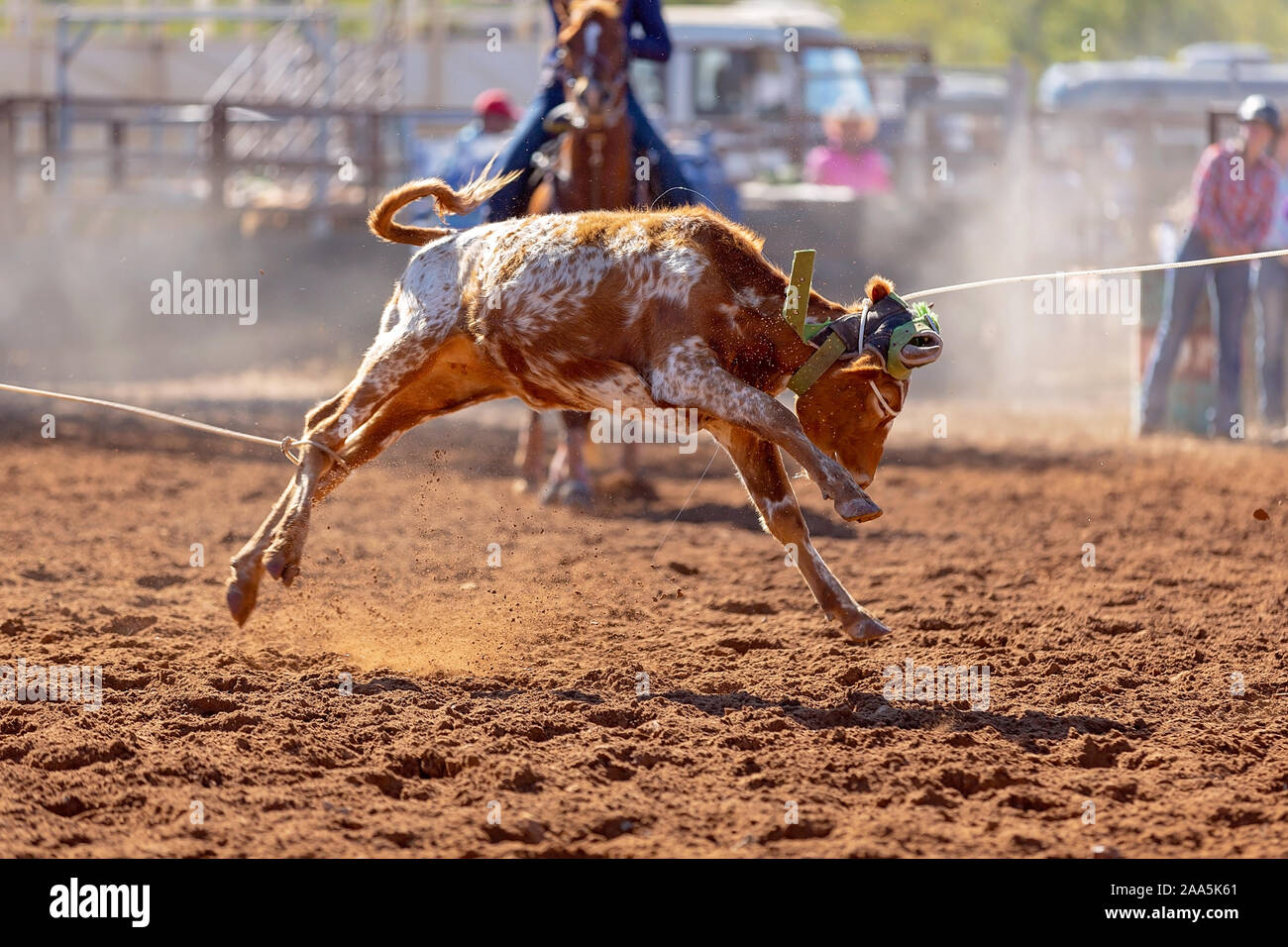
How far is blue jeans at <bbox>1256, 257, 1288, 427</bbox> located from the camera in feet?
37.6

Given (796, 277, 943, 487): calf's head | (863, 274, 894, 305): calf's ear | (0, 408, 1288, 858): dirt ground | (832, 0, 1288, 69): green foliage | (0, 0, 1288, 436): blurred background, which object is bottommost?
(0, 408, 1288, 858): dirt ground

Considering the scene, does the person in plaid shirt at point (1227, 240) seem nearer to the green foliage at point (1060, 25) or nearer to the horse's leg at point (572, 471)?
the horse's leg at point (572, 471)

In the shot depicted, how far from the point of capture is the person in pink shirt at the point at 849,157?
51.1ft

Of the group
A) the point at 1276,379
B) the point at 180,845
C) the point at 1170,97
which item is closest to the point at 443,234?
the point at 180,845

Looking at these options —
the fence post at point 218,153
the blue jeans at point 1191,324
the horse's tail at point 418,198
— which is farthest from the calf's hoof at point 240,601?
the fence post at point 218,153

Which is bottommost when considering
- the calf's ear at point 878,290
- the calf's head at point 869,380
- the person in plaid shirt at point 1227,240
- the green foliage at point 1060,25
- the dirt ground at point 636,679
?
the dirt ground at point 636,679

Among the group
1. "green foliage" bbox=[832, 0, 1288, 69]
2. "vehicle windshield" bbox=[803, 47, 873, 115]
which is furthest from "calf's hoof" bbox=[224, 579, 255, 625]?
"green foliage" bbox=[832, 0, 1288, 69]

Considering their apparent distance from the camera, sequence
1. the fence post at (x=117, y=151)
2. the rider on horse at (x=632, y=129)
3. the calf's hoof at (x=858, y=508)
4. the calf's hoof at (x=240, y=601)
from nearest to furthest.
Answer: the calf's hoof at (x=858, y=508) < the calf's hoof at (x=240, y=601) < the rider on horse at (x=632, y=129) < the fence post at (x=117, y=151)

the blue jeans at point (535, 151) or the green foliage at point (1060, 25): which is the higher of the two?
Result: the green foliage at point (1060, 25)

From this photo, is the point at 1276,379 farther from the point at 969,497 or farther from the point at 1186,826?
the point at 1186,826

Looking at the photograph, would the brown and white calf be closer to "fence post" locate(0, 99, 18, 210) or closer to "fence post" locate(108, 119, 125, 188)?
"fence post" locate(108, 119, 125, 188)

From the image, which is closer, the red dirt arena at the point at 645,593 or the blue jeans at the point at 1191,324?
the red dirt arena at the point at 645,593

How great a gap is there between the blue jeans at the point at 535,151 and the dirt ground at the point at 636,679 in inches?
65.7

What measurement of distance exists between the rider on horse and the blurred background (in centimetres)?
559
